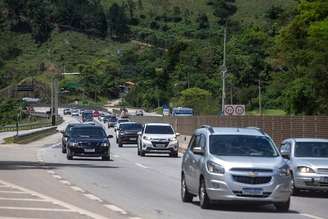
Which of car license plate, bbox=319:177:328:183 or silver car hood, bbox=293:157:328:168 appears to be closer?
car license plate, bbox=319:177:328:183

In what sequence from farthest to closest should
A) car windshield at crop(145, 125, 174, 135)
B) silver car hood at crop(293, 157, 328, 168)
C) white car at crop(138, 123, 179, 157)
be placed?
car windshield at crop(145, 125, 174, 135), white car at crop(138, 123, 179, 157), silver car hood at crop(293, 157, 328, 168)

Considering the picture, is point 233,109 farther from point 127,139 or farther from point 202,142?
point 202,142

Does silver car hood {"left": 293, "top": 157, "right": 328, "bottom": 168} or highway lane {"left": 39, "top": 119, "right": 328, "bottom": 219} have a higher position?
silver car hood {"left": 293, "top": 157, "right": 328, "bottom": 168}

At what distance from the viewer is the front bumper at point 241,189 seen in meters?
17.1

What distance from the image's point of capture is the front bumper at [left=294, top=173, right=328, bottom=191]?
2177cm

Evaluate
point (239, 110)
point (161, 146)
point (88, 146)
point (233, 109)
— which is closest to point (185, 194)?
point (88, 146)

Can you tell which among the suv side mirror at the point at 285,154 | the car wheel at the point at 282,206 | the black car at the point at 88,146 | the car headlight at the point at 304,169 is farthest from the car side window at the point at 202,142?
the black car at the point at 88,146

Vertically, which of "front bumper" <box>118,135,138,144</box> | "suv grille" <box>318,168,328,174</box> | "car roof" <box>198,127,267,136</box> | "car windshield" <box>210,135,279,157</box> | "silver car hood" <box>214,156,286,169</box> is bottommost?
"front bumper" <box>118,135,138,144</box>

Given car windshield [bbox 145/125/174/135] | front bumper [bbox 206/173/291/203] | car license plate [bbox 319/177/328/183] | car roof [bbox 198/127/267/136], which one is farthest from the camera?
car windshield [bbox 145/125/174/135]

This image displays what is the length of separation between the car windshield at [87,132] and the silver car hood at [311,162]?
17.6m

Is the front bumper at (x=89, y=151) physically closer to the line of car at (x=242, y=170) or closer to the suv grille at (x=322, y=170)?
the line of car at (x=242, y=170)

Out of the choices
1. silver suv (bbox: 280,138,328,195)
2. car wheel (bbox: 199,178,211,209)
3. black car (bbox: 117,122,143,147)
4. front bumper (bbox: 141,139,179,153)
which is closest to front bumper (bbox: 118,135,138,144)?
black car (bbox: 117,122,143,147)

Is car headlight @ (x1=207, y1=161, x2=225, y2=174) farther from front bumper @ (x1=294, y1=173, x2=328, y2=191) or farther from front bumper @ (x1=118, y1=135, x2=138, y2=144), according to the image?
front bumper @ (x1=118, y1=135, x2=138, y2=144)

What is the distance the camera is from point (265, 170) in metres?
17.2
